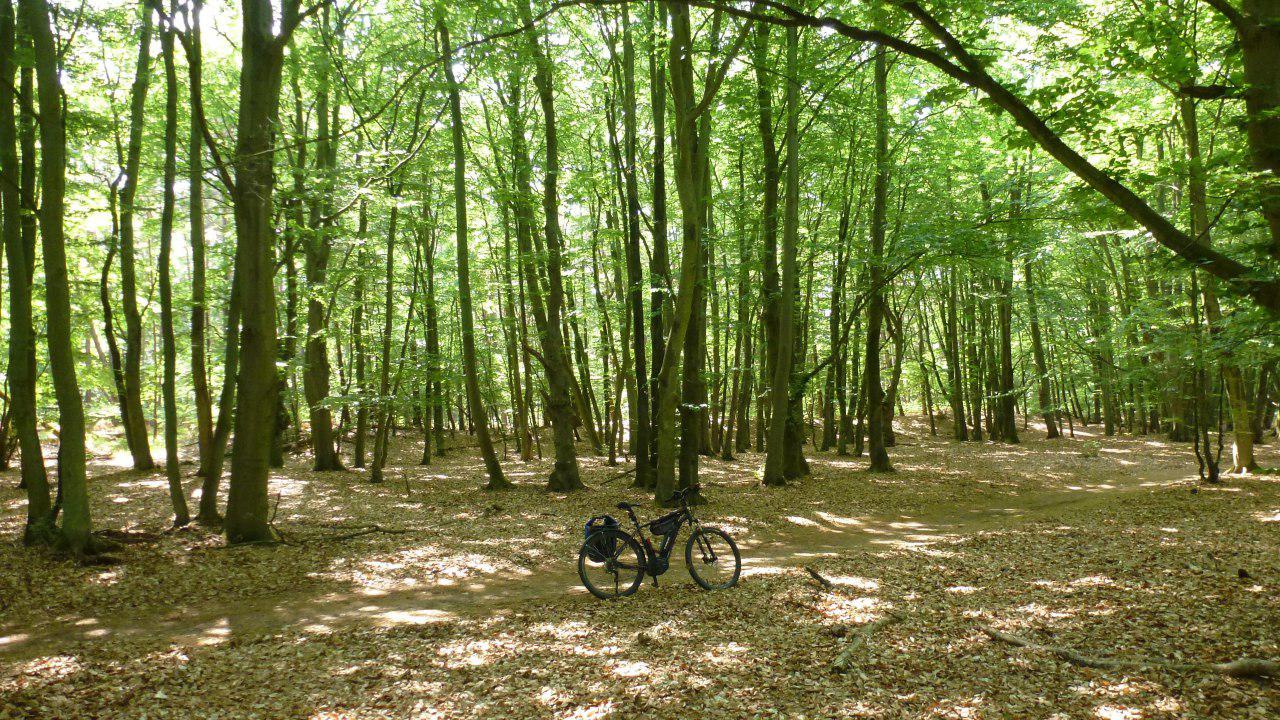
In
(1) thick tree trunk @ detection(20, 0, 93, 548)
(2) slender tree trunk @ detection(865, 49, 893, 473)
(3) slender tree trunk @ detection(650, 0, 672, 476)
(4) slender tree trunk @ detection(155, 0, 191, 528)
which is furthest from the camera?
(2) slender tree trunk @ detection(865, 49, 893, 473)

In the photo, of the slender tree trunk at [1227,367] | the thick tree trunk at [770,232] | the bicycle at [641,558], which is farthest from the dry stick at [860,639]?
the slender tree trunk at [1227,367]

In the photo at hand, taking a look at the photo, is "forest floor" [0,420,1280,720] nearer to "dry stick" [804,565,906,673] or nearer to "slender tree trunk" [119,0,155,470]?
"dry stick" [804,565,906,673]

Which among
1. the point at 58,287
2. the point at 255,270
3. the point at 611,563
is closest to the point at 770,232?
the point at 611,563

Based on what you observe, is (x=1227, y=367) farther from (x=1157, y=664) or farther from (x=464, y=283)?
(x=464, y=283)

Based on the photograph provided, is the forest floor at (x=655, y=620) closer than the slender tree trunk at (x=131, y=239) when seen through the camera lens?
Yes

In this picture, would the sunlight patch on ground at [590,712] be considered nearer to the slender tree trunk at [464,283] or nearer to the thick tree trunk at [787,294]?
the slender tree trunk at [464,283]

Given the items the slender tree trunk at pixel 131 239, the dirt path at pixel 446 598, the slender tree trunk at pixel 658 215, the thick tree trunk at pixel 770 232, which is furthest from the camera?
the thick tree trunk at pixel 770 232

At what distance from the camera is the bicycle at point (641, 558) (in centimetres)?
651

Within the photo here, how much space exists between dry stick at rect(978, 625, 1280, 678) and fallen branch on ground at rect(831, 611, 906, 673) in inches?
31.0

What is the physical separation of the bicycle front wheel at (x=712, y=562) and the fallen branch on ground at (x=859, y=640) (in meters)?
1.54

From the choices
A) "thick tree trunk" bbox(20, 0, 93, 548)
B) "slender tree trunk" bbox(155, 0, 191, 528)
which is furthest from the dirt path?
"slender tree trunk" bbox(155, 0, 191, 528)

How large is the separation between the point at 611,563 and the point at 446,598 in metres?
1.81

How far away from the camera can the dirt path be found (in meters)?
5.61

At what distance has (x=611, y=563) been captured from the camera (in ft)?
21.4
